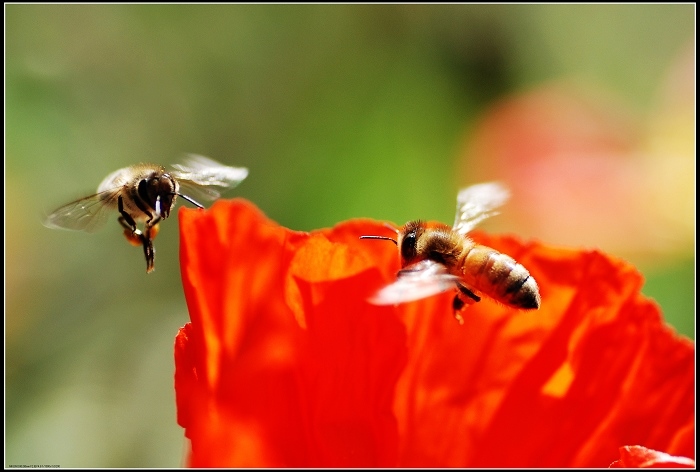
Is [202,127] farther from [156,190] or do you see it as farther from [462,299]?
[462,299]

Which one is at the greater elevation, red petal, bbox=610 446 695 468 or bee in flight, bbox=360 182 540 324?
bee in flight, bbox=360 182 540 324

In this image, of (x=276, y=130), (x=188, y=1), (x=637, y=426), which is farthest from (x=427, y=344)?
(x=188, y=1)

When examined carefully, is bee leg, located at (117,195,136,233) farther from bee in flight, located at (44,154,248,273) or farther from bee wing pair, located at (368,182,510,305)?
bee wing pair, located at (368,182,510,305)

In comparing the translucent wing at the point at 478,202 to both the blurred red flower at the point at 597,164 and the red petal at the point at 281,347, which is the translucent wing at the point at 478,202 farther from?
the blurred red flower at the point at 597,164

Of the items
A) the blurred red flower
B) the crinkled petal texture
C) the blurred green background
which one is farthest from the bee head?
the blurred red flower

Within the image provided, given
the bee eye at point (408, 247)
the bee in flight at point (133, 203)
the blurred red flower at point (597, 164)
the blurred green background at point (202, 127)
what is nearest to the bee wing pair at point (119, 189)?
the bee in flight at point (133, 203)

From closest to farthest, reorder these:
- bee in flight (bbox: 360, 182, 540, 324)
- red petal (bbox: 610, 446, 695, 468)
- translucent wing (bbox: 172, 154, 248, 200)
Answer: red petal (bbox: 610, 446, 695, 468), bee in flight (bbox: 360, 182, 540, 324), translucent wing (bbox: 172, 154, 248, 200)

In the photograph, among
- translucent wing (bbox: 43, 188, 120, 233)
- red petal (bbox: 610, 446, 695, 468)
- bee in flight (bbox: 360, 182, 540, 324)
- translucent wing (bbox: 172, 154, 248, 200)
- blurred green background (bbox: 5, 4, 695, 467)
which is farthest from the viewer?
blurred green background (bbox: 5, 4, 695, 467)
